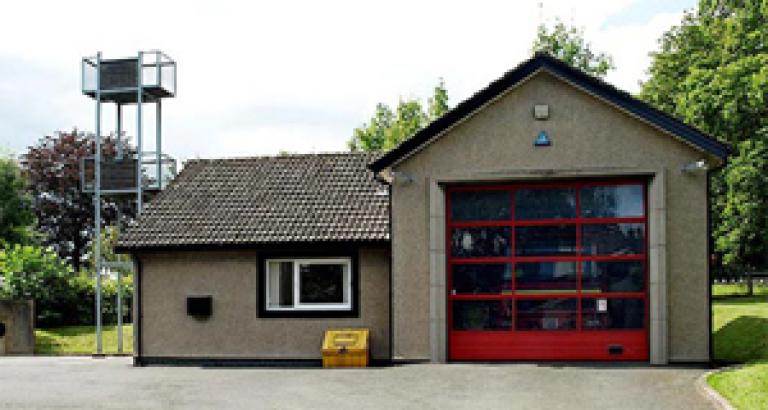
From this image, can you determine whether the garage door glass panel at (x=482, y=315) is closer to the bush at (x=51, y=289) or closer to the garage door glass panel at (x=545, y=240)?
the garage door glass panel at (x=545, y=240)

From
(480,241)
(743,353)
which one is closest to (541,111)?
(480,241)

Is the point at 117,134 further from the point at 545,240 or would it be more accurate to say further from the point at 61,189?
the point at 61,189

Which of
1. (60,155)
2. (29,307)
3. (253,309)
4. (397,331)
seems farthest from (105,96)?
(60,155)

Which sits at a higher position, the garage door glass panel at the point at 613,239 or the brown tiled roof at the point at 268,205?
the brown tiled roof at the point at 268,205

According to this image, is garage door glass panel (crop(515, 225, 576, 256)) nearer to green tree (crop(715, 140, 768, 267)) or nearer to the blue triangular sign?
the blue triangular sign

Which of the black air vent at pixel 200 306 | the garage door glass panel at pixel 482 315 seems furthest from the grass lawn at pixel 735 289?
the black air vent at pixel 200 306

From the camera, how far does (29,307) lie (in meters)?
25.0

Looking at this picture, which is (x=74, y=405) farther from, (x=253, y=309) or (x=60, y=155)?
(x=60, y=155)

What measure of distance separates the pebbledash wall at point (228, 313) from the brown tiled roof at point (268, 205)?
1.24 ft

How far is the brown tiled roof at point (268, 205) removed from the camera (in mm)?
16594

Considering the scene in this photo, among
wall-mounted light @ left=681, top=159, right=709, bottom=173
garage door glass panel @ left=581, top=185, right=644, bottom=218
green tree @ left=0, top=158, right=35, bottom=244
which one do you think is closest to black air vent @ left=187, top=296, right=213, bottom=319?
garage door glass panel @ left=581, top=185, right=644, bottom=218

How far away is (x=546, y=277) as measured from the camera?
1477cm

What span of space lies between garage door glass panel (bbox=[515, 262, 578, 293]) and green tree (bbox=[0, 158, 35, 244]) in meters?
34.7

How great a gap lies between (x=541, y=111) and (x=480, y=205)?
2020mm
